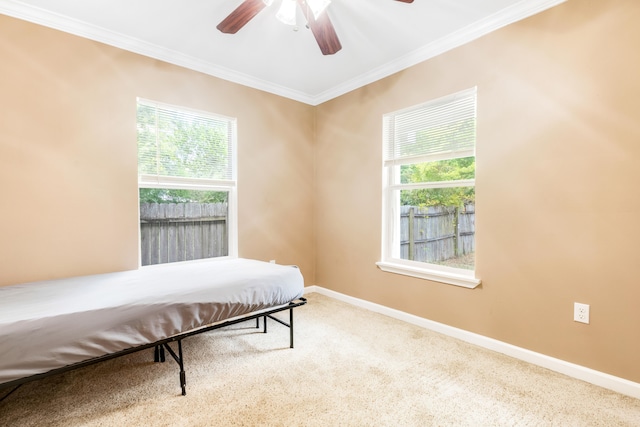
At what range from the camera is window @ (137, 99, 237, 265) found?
9.01 feet

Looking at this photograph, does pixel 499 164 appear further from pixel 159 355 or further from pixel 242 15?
pixel 159 355

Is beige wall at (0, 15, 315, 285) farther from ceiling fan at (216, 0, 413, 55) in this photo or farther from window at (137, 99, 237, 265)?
ceiling fan at (216, 0, 413, 55)

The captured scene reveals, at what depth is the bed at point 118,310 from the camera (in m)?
1.38

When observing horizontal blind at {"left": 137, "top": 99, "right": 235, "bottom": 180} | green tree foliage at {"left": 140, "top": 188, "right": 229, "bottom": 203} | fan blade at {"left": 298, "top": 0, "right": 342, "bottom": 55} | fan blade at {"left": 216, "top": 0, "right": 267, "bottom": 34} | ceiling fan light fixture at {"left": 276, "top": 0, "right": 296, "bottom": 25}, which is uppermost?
ceiling fan light fixture at {"left": 276, "top": 0, "right": 296, "bottom": 25}

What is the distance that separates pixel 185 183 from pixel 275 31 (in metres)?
1.61

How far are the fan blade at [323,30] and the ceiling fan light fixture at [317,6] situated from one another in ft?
0.08

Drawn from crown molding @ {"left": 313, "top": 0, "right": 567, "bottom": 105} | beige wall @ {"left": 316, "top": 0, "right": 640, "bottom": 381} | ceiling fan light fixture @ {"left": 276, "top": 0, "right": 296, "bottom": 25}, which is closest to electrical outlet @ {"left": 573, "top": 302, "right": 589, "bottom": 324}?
beige wall @ {"left": 316, "top": 0, "right": 640, "bottom": 381}

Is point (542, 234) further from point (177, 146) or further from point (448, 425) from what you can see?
point (177, 146)

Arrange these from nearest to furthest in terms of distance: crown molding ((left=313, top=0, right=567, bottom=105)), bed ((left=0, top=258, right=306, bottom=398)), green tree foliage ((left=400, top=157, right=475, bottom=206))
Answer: bed ((left=0, top=258, right=306, bottom=398)), crown molding ((left=313, top=0, right=567, bottom=105)), green tree foliage ((left=400, top=157, right=475, bottom=206))

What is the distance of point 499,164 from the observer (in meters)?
2.32

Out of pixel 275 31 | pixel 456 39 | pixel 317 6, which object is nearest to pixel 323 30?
pixel 317 6

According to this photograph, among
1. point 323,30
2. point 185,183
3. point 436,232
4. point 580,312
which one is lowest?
point 580,312

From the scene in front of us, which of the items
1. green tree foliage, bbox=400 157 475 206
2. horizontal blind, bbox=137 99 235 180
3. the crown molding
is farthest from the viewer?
horizontal blind, bbox=137 99 235 180

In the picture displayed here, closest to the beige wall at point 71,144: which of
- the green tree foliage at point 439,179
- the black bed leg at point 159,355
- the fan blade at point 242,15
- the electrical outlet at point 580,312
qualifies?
the black bed leg at point 159,355
